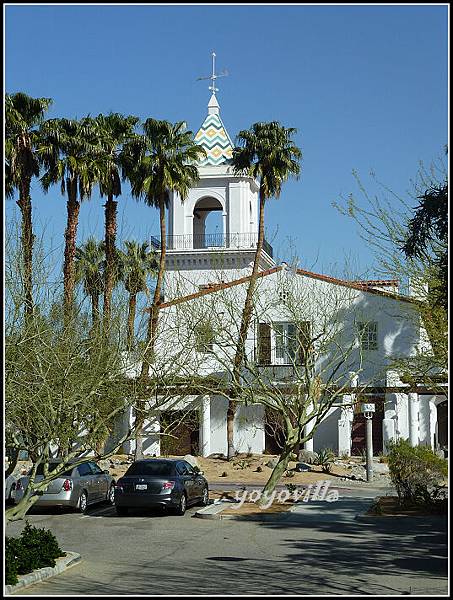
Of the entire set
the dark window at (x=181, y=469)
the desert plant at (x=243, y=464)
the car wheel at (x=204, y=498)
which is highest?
the dark window at (x=181, y=469)

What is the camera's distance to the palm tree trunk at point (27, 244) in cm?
2103

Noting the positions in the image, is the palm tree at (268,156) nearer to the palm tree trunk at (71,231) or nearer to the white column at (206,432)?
the white column at (206,432)

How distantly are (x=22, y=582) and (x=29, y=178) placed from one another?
23351 mm

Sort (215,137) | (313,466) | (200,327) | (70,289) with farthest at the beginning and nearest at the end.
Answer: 1. (215,137)
2. (313,466)
3. (70,289)
4. (200,327)

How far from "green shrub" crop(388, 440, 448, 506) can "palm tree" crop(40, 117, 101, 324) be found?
48.2 feet

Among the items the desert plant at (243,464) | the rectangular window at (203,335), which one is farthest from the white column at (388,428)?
the rectangular window at (203,335)

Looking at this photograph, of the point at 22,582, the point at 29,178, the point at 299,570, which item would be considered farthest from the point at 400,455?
the point at 29,178

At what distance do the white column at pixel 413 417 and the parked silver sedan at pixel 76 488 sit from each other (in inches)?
830

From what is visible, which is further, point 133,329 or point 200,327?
point 200,327

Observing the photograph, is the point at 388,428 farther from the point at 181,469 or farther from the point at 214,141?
the point at 214,141

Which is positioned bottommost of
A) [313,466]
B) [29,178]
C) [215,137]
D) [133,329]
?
[313,466]

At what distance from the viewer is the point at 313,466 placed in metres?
39.6

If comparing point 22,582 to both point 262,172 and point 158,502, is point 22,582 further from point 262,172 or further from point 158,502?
point 262,172

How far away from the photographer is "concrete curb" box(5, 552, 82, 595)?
12.3 meters
